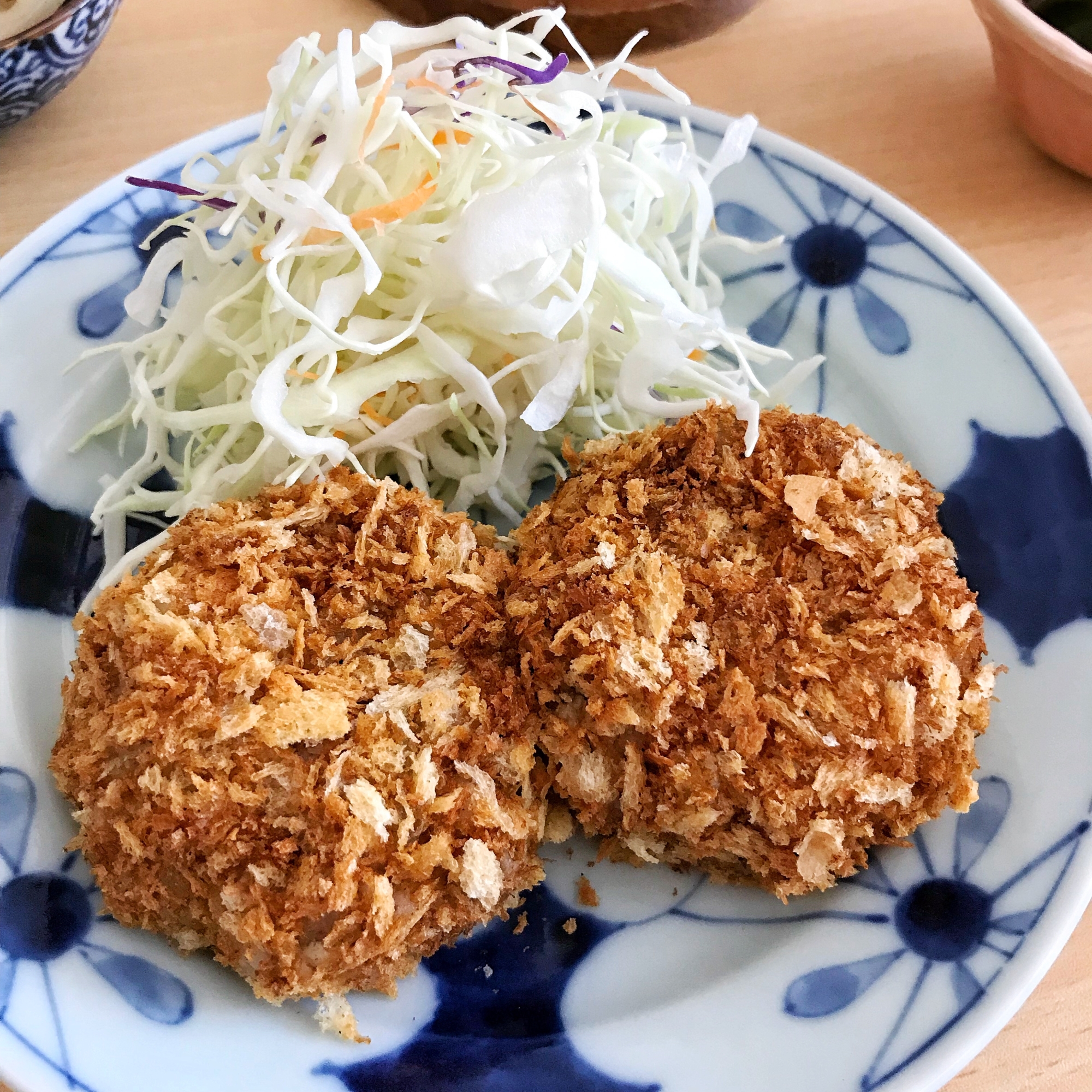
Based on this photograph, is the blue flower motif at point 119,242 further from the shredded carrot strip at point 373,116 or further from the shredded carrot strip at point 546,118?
the shredded carrot strip at point 546,118

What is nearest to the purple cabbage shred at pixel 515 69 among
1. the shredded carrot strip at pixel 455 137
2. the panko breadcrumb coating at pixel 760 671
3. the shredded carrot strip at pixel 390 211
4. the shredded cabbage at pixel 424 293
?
the shredded cabbage at pixel 424 293

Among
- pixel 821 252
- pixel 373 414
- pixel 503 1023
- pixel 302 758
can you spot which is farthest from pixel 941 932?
pixel 821 252

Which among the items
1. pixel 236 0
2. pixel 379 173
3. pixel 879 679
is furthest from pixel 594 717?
pixel 236 0

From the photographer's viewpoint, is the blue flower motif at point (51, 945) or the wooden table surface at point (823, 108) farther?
the wooden table surface at point (823, 108)

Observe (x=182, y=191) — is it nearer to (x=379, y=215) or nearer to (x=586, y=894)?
(x=379, y=215)

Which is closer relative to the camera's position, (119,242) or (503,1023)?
(503,1023)
